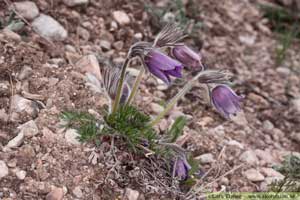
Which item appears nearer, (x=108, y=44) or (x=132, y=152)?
(x=132, y=152)

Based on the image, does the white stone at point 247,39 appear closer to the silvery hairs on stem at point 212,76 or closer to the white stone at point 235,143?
the white stone at point 235,143

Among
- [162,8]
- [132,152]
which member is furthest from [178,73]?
[162,8]

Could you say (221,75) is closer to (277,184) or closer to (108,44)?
(277,184)

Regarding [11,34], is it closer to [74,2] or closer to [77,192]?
[74,2]

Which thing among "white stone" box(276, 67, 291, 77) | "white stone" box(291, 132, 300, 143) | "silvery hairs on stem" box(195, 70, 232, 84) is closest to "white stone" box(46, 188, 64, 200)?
"silvery hairs on stem" box(195, 70, 232, 84)

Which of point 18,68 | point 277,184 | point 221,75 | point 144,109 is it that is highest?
point 221,75

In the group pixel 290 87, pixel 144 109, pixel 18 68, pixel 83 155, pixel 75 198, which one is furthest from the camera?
pixel 290 87

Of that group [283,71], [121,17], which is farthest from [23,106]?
[283,71]
